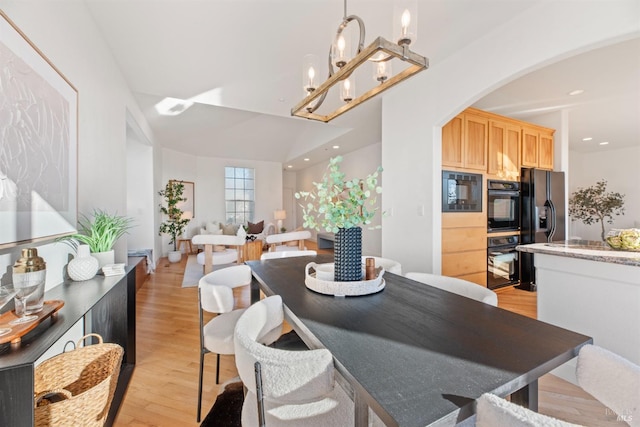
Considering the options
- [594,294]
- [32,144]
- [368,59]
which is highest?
[368,59]

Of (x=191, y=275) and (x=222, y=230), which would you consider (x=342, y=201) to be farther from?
(x=222, y=230)

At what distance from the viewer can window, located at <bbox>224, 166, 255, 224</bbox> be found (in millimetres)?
8461

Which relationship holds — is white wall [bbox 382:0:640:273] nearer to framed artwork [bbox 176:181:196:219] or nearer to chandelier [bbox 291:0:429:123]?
chandelier [bbox 291:0:429:123]

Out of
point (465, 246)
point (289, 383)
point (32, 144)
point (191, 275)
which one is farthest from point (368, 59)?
point (191, 275)

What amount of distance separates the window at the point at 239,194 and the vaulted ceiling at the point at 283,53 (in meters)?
3.70

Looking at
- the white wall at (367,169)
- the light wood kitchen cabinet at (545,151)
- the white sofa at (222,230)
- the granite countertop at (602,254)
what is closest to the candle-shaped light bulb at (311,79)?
the granite countertop at (602,254)

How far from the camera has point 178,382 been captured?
187 centimetres

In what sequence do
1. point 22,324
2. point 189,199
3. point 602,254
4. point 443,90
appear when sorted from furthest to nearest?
point 189,199
point 443,90
point 602,254
point 22,324

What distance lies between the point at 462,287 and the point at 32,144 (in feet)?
7.70

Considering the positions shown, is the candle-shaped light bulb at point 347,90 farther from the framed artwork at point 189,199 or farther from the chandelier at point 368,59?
the framed artwork at point 189,199

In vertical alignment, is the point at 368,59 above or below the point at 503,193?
above

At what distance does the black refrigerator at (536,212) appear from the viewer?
12.0ft

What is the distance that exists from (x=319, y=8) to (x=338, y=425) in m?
2.47

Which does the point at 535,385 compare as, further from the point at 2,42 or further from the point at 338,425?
the point at 2,42
